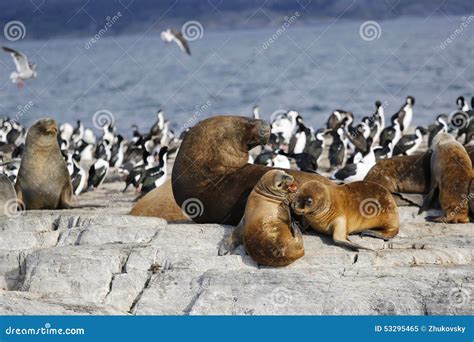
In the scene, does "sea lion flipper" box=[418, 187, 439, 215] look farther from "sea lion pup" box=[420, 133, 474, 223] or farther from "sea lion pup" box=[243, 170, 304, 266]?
"sea lion pup" box=[243, 170, 304, 266]

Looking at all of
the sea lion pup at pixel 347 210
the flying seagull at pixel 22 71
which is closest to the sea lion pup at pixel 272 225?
the sea lion pup at pixel 347 210

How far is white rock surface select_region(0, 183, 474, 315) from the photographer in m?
6.87

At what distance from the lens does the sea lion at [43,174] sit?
37.1 feet

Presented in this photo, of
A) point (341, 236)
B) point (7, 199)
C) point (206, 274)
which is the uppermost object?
point (341, 236)

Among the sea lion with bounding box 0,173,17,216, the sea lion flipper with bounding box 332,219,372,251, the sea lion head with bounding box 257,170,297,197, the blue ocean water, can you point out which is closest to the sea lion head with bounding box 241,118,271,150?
the sea lion head with bounding box 257,170,297,197

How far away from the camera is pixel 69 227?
9195 mm

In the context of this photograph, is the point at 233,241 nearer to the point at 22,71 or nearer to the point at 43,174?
the point at 43,174

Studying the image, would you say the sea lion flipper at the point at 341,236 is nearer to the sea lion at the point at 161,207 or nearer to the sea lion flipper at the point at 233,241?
the sea lion flipper at the point at 233,241

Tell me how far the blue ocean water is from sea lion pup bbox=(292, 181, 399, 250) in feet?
38.0

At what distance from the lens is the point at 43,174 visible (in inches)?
448

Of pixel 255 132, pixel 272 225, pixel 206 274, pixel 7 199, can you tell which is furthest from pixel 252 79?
pixel 206 274

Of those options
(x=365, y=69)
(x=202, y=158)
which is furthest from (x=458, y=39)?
(x=202, y=158)

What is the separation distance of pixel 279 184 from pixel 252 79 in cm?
5016

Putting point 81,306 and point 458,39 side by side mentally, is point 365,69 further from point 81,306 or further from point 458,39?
point 81,306
